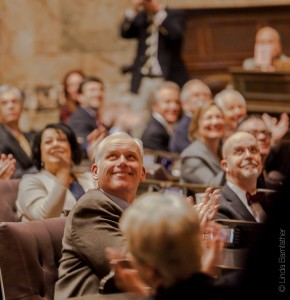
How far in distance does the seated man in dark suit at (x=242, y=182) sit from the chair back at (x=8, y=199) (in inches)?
43.9

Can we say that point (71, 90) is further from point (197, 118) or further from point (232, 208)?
point (232, 208)

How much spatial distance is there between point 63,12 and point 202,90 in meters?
4.05

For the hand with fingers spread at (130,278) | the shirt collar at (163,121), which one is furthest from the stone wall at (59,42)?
the hand with fingers spread at (130,278)

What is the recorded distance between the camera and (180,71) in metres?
8.95

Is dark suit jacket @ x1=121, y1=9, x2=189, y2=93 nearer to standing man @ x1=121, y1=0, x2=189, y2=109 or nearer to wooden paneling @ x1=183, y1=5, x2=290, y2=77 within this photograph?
standing man @ x1=121, y1=0, x2=189, y2=109

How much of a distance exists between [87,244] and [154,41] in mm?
5637

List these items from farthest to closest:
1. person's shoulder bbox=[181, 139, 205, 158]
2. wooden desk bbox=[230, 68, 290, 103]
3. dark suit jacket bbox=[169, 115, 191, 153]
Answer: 1. dark suit jacket bbox=[169, 115, 191, 153]
2. wooden desk bbox=[230, 68, 290, 103]
3. person's shoulder bbox=[181, 139, 205, 158]

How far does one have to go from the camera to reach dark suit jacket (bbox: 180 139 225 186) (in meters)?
5.71

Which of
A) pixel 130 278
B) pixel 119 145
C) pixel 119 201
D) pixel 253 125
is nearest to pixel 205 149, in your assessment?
pixel 253 125

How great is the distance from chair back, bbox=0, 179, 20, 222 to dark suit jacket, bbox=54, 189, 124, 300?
1.32 metres

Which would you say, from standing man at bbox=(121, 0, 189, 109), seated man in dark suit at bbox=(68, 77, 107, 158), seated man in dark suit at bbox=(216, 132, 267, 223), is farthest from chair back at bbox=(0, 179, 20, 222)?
standing man at bbox=(121, 0, 189, 109)

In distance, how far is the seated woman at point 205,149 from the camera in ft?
18.8

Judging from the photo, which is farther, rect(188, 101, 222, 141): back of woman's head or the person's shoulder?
rect(188, 101, 222, 141): back of woman's head

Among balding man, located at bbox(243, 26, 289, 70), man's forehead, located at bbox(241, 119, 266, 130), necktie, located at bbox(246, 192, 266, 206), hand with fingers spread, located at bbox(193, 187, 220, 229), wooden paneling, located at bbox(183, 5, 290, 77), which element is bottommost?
A: necktie, located at bbox(246, 192, 266, 206)
